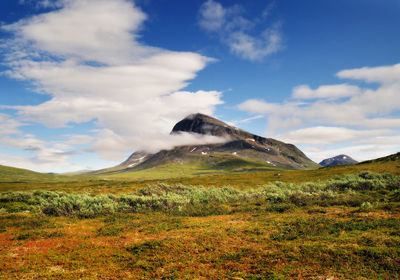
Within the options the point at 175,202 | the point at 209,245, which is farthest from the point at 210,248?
the point at 175,202

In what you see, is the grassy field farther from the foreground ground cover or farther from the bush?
the bush

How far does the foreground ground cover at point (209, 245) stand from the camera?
10.8m

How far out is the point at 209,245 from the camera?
14.3 m

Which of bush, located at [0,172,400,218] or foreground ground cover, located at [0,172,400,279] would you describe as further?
bush, located at [0,172,400,218]

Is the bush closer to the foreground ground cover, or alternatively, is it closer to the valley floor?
the foreground ground cover

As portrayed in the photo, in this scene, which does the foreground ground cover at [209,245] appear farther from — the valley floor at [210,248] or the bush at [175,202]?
the bush at [175,202]

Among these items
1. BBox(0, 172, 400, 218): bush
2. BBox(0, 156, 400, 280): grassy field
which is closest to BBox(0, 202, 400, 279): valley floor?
BBox(0, 156, 400, 280): grassy field

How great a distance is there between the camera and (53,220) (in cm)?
2261

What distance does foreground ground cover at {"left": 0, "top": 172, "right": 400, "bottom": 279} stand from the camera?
427 inches

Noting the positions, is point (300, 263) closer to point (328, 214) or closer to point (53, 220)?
point (328, 214)

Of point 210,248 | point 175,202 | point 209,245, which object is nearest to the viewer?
point 210,248

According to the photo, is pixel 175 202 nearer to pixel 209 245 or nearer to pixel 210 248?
pixel 209 245

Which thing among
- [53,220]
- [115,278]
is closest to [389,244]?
[115,278]

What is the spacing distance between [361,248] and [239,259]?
629 cm
